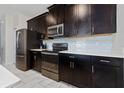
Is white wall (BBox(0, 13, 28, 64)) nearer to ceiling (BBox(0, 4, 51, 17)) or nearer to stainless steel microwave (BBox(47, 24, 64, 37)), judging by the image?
ceiling (BBox(0, 4, 51, 17))

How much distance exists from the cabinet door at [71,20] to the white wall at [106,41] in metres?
0.34

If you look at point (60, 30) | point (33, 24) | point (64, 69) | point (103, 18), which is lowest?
point (64, 69)

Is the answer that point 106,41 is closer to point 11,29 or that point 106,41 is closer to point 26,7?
point 26,7

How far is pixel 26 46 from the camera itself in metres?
3.79

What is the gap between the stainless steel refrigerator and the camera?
3.77m

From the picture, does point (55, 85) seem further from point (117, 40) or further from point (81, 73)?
point (117, 40)

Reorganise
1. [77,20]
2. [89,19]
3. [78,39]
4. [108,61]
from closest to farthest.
Answer: [108,61], [89,19], [77,20], [78,39]

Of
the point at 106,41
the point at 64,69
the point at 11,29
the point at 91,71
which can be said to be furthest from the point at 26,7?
the point at 91,71

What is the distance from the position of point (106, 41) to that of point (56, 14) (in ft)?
5.56

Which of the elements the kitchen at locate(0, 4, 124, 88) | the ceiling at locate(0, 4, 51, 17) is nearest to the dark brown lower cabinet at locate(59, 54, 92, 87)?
the kitchen at locate(0, 4, 124, 88)

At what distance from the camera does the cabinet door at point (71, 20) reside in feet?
8.31

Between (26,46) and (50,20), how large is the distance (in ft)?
4.50

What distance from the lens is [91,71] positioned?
1.96 m
